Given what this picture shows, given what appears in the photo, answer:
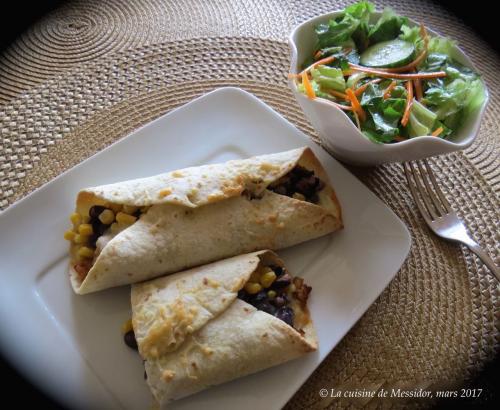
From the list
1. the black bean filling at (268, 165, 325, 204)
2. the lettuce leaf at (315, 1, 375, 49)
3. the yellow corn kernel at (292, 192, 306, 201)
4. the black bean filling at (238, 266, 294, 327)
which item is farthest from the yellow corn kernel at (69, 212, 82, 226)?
the lettuce leaf at (315, 1, 375, 49)

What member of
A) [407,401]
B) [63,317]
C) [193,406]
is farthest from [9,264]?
[407,401]

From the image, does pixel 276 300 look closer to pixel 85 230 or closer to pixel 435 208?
pixel 85 230

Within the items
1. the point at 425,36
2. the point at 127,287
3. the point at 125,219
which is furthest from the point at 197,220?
the point at 425,36

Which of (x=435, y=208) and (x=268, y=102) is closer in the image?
(x=435, y=208)

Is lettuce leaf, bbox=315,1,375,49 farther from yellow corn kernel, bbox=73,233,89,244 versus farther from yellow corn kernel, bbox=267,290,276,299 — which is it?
yellow corn kernel, bbox=73,233,89,244

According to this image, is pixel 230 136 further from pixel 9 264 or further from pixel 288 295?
pixel 9 264

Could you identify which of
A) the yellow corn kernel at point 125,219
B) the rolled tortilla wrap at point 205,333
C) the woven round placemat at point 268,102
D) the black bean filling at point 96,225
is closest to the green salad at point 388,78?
the woven round placemat at point 268,102

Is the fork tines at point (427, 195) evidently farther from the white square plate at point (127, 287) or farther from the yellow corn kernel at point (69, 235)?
the yellow corn kernel at point (69, 235)
